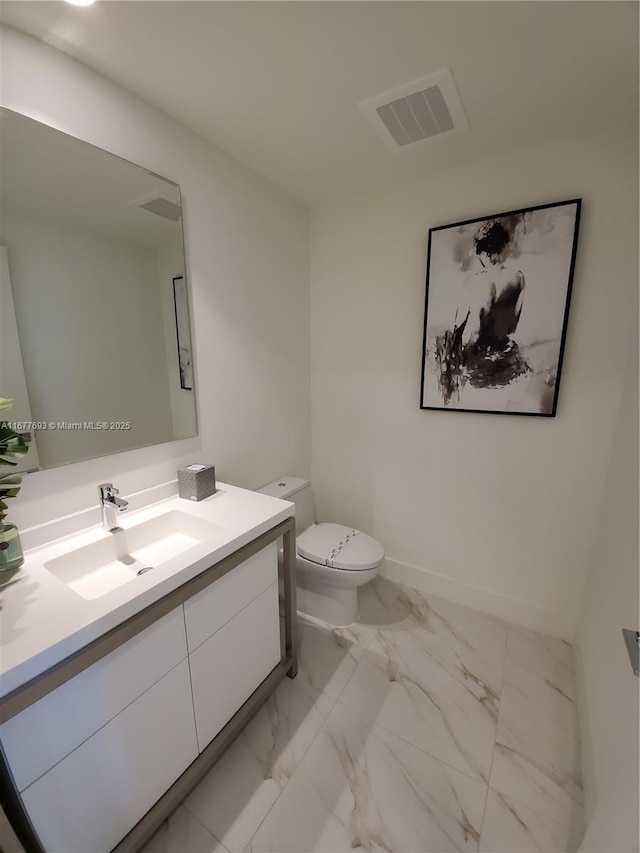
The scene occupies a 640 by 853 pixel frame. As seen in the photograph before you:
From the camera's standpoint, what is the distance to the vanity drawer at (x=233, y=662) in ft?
3.65

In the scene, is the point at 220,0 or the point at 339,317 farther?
the point at 339,317

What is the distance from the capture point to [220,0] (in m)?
0.91

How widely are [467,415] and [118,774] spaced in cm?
191

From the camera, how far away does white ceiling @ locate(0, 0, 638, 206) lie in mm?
947

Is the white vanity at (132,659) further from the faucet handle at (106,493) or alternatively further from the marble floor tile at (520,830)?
the marble floor tile at (520,830)

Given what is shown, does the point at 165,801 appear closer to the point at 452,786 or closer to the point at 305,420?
the point at 452,786

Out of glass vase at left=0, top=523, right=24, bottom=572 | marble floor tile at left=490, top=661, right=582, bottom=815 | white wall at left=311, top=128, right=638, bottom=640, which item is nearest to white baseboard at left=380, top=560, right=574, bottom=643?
white wall at left=311, top=128, right=638, bottom=640

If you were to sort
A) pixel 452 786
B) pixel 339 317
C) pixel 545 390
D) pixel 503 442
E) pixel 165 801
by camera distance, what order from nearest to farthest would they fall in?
pixel 165 801, pixel 452 786, pixel 545 390, pixel 503 442, pixel 339 317

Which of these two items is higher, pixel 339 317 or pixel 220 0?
pixel 220 0

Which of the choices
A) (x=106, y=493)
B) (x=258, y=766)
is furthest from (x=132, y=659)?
(x=258, y=766)

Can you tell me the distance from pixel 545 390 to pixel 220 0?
180 cm

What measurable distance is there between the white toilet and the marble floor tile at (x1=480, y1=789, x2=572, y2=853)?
850 mm

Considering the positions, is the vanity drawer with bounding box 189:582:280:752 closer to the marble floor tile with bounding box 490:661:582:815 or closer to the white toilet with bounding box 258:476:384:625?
the white toilet with bounding box 258:476:384:625

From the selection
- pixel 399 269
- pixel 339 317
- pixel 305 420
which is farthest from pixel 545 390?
pixel 305 420
